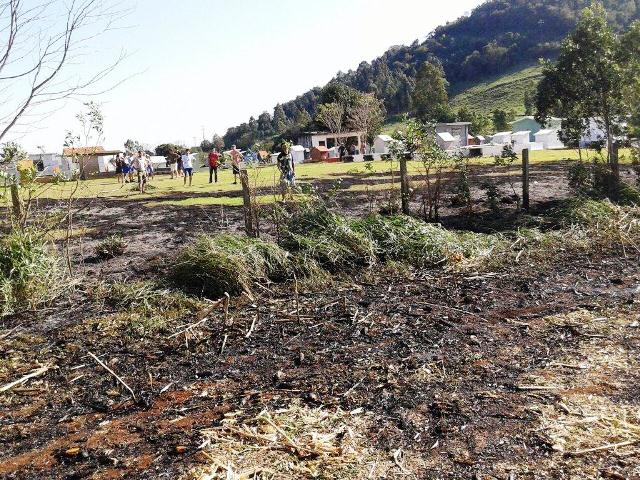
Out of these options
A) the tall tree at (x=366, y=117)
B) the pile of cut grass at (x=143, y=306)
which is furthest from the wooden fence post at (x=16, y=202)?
the tall tree at (x=366, y=117)

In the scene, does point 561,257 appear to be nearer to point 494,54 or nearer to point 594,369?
point 594,369

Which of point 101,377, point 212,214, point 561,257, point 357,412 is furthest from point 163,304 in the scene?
point 212,214

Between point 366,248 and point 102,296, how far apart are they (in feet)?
11.3

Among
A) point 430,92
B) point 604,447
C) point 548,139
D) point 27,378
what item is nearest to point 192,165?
point 27,378

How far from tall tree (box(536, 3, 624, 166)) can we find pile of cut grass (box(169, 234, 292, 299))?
1007 cm

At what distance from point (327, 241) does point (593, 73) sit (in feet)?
33.6

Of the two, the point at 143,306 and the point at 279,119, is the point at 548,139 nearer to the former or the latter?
the point at 143,306

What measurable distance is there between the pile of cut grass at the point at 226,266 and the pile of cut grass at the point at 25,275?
1.44 m

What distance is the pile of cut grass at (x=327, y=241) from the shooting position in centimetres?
755

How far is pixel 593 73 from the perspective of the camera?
46.5 feet

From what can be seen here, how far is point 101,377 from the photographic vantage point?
4613 mm

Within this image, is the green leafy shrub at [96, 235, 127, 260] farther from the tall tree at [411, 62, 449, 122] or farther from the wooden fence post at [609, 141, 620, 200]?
the tall tree at [411, 62, 449, 122]

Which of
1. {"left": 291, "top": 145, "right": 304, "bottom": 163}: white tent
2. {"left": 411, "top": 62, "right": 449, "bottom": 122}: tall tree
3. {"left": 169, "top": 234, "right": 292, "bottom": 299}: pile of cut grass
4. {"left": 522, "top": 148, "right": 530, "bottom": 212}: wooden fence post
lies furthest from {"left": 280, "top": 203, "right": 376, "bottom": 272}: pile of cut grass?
{"left": 411, "top": 62, "right": 449, "bottom": 122}: tall tree

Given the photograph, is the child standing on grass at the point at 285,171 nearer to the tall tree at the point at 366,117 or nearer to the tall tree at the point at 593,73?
the tall tree at the point at 593,73
